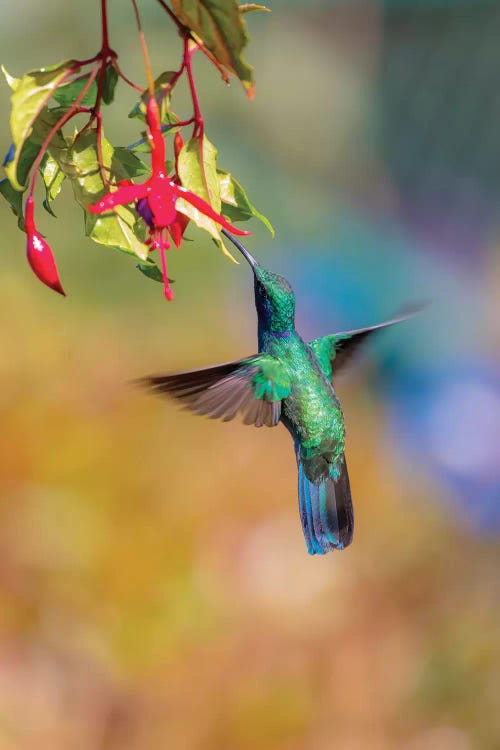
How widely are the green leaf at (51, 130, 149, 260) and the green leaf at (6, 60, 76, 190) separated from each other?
0.27ft

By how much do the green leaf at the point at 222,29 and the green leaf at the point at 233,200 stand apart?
14 centimetres

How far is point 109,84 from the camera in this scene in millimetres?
552

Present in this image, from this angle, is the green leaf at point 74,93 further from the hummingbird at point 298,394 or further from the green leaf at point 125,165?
the hummingbird at point 298,394

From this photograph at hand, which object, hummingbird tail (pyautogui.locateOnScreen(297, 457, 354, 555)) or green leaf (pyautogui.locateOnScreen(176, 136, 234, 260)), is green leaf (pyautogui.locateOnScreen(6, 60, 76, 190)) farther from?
hummingbird tail (pyautogui.locateOnScreen(297, 457, 354, 555))

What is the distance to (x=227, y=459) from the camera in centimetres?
252

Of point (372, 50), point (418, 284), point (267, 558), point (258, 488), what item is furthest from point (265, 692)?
point (372, 50)

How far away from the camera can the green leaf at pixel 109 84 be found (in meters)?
0.55

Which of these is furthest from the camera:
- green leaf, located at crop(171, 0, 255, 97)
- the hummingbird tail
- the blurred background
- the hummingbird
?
the blurred background

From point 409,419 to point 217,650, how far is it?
1002 mm

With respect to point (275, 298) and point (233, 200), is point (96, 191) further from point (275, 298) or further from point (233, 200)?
point (275, 298)

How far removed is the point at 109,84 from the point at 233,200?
12cm

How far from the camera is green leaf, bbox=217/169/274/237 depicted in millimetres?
620

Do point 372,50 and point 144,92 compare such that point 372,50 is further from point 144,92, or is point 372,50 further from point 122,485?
point 144,92

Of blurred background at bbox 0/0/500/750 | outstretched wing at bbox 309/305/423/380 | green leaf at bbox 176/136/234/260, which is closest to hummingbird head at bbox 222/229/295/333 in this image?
outstretched wing at bbox 309/305/423/380
